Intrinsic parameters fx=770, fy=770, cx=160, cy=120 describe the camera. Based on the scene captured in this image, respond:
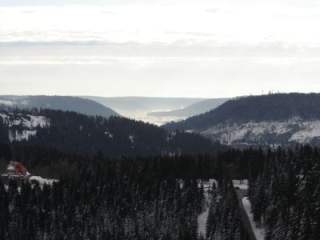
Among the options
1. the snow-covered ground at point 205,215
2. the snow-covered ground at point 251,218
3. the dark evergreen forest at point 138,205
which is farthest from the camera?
→ the snow-covered ground at point 205,215

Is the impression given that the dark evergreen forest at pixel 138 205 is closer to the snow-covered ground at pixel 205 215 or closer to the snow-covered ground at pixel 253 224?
the snow-covered ground at pixel 205 215

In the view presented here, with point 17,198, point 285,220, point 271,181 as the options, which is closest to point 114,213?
point 17,198

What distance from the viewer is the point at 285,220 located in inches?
4911

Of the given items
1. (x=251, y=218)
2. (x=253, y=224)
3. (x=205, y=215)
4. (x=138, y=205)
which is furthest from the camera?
(x=205, y=215)

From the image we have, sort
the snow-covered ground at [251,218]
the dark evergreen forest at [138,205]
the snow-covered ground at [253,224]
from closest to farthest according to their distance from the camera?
the dark evergreen forest at [138,205]
the snow-covered ground at [253,224]
the snow-covered ground at [251,218]

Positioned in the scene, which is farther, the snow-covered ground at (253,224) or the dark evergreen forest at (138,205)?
the snow-covered ground at (253,224)

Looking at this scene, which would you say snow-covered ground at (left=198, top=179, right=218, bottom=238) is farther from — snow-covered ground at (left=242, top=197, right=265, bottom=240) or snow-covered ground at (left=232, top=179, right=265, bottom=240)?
snow-covered ground at (left=242, top=197, right=265, bottom=240)

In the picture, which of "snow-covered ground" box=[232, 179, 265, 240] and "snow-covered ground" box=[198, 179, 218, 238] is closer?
"snow-covered ground" box=[232, 179, 265, 240]

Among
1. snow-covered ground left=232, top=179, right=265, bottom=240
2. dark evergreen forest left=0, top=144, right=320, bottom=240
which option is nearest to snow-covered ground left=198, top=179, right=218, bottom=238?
dark evergreen forest left=0, top=144, right=320, bottom=240

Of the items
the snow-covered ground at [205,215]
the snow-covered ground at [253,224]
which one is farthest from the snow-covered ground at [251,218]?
the snow-covered ground at [205,215]

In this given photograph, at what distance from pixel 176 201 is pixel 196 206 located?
5.36 meters

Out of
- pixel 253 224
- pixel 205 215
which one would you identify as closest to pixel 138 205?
pixel 205 215

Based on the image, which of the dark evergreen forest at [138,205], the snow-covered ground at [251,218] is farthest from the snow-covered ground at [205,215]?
the snow-covered ground at [251,218]

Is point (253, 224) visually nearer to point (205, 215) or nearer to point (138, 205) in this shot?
point (205, 215)
